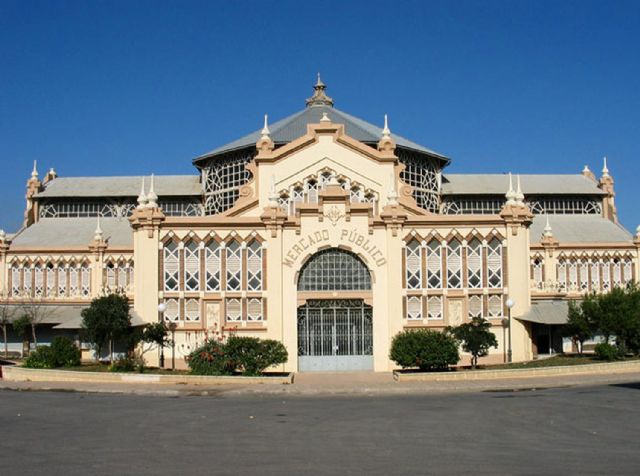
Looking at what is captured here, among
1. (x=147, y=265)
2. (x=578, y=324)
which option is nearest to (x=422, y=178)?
(x=578, y=324)

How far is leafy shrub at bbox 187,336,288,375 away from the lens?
34219mm

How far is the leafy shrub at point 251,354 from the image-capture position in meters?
34.5

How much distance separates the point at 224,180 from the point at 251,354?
926 inches

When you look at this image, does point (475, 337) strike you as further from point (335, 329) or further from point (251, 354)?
point (251, 354)

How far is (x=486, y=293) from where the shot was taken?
40.0 metres

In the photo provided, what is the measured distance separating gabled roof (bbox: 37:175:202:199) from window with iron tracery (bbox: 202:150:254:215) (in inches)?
176

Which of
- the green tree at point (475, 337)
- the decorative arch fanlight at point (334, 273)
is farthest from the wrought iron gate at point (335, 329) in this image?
the green tree at point (475, 337)

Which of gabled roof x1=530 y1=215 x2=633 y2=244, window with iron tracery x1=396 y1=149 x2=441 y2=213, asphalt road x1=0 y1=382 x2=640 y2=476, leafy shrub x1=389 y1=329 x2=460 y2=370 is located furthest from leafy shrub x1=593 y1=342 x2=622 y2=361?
Answer: gabled roof x1=530 y1=215 x2=633 y2=244

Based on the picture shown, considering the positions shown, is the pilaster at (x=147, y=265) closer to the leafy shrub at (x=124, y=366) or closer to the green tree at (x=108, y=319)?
the green tree at (x=108, y=319)

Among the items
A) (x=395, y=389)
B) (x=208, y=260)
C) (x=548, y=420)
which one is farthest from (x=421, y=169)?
(x=548, y=420)

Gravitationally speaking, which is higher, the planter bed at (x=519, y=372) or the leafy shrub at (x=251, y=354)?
the leafy shrub at (x=251, y=354)

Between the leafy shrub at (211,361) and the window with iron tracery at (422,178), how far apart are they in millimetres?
22477

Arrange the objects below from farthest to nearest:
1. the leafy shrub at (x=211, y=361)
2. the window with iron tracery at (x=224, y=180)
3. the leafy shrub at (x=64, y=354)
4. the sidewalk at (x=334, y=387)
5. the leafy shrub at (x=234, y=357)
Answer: the window with iron tracery at (x=224, y=180) → the leafy shrub at (x=64, y=354) → the leafy shrub at (x=234, y=357) → the leafy shrub at (x=211, y=361) → the sidewalk at (x=334, y=387)

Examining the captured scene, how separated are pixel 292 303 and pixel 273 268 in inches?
76.3
